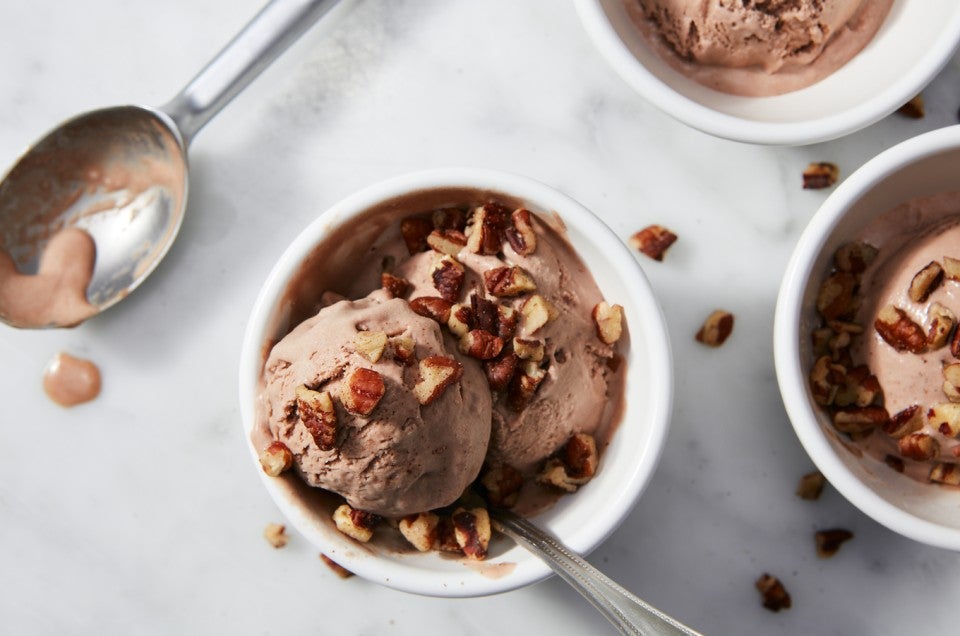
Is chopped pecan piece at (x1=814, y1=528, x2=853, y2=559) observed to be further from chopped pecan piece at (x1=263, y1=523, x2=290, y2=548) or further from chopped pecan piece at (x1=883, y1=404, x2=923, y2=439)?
chopped pecan piece at (x1=263, y1=523, x2=290, y2=548)

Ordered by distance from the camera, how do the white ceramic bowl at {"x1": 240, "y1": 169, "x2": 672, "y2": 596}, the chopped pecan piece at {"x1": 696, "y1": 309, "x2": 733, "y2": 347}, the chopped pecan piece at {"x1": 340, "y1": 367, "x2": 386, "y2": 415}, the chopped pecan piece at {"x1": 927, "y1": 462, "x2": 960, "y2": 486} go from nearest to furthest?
the chopped pecan piece at {"x1": 340, "y1": 367, "x2": 386, "y2": 415}, the white ceramic bowl at {"x1": 240, "y1": 169, "x2": 672, "y2": 596}, the chopped pecan piece at {"x1": 927, "y1": 462, "x2": 960, "y2": 486}, the chopped pecan piece at {"x1": 696, "y1": 309, "x2": 733, "y2": 347}

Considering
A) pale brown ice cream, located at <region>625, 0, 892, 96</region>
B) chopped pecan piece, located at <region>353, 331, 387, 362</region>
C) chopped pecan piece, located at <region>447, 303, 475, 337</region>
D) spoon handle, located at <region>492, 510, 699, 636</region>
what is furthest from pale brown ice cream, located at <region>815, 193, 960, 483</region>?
chopped pecan piece, located at <region>353, 331, 387, 362</region>

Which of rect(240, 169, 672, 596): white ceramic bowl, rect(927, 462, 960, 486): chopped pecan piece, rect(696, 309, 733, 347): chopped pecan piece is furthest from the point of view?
rect(696, 309, 733, 347): chopped pecan piece

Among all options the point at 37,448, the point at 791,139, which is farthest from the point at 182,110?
the point at 791,139

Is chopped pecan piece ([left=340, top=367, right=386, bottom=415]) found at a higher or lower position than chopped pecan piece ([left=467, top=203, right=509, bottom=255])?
higher

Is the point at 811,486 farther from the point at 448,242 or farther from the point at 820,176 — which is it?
the point at 448,242

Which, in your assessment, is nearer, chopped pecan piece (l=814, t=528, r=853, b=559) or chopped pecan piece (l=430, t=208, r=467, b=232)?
chopped pecan piece (l=430, t=208, r=467, b=232)

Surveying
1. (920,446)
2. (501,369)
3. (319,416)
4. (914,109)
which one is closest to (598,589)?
(501,369)
